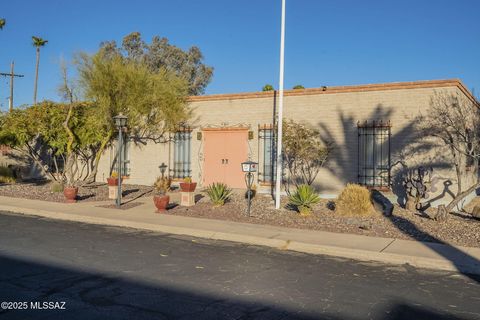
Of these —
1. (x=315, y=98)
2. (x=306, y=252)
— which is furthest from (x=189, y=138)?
(x=306, y=252)

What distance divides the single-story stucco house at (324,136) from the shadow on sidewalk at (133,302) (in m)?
9.93

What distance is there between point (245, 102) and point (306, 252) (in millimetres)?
9743

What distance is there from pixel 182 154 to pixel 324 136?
6224 millimetres

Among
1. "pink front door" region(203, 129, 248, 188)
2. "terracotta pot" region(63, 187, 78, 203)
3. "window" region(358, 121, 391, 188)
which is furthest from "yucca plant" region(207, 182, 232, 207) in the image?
"window" region(358, 121, 391, 188)

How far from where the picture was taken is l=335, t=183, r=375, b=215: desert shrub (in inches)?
504

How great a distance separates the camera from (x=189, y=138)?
19.2 m

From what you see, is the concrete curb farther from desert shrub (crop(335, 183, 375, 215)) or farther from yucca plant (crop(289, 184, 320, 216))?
desert shrub (crop(335, 183, 375, 215))

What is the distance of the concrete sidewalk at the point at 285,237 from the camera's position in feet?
27.4

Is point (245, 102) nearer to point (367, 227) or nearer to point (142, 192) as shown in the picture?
point (142, 192)

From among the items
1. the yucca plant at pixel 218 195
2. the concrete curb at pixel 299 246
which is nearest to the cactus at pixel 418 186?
the yucca plant at pixel 218 195

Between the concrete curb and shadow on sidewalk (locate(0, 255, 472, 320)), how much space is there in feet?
8.54

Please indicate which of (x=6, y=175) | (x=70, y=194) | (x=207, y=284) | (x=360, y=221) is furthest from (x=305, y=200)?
(x=6, y=175)

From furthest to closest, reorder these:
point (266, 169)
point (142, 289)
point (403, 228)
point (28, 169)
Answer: point (28, 169) < point (266, 169) < point (403, 228) < point (142, 289)

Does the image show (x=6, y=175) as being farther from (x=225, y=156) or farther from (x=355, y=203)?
(x=355, y=203)
